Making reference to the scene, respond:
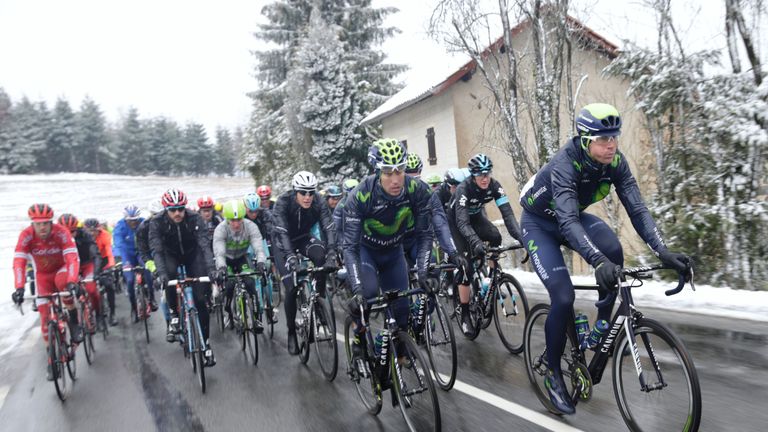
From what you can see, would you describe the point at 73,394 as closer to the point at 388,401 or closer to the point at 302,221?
the point at 302,221

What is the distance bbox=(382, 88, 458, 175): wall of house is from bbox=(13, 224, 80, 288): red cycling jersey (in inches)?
692

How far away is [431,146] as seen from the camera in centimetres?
2517

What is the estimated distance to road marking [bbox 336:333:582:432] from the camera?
3891 millimetres

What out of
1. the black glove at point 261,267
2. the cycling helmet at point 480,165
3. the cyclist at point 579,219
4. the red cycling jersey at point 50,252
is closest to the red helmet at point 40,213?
the red cycling jersey at point 50,252

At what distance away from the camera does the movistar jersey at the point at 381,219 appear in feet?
15.2

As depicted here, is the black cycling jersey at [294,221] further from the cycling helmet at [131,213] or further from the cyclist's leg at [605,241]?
the cycling helmet at [131,213]

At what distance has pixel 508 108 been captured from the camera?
13.7 metres

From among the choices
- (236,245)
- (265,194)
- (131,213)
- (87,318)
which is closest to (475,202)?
(236,245)

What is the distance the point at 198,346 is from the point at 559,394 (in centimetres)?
386

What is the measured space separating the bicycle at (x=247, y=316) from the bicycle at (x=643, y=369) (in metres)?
4.11

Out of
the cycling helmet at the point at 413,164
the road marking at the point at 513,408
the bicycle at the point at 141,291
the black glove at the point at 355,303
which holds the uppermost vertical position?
the cycling helmet at the point at 413,164

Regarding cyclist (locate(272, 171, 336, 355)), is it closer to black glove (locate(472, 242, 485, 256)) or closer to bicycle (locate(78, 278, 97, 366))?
black glove (locate(472, 242, 485, 256))

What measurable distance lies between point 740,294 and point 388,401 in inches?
210

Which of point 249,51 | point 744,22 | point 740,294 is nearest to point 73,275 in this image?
point 740,294
